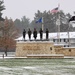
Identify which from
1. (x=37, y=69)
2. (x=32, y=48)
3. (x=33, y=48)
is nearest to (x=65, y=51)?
(x=33, y=48)

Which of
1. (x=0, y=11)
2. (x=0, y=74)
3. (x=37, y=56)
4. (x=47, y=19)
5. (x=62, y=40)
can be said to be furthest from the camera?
(x=47, y=19)

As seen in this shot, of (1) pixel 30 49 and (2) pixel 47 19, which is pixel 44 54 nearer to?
(1) pixel 30 49

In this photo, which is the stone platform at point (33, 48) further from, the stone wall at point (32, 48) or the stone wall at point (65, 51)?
the stone wall at point (65, 51)

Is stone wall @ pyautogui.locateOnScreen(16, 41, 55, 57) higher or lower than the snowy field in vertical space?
higher

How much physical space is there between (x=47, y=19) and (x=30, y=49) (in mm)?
77277

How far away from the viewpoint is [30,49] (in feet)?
144

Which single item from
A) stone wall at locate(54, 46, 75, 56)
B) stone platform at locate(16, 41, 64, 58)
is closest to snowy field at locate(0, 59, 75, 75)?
stone platform at locate(16, 41, 64, 58)

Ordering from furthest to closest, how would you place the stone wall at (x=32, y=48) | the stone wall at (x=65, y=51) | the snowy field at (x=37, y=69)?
1. the stone wall at (x=65, y=51)
2. the stone wall at (x=32, y=48)
3. the snowy field at (x=37, y=69)

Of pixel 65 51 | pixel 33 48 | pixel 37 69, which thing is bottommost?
pixel 37 69

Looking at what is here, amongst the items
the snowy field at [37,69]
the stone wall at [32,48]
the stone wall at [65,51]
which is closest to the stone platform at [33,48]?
the stone wall at [32,48]

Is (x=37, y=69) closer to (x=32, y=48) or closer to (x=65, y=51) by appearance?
(x=32, y=48)

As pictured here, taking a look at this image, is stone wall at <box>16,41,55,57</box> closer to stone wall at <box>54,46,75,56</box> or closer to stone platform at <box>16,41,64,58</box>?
stone platform at <box>16,41,64,58</box>

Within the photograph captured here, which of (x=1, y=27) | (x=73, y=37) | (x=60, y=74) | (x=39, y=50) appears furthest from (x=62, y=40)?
(x=60, y=74)

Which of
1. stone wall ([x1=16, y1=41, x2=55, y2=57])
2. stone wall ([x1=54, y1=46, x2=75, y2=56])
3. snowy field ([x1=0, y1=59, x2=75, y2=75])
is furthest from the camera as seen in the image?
stone wall ([x1=54, y1=46, x2=75, y2=56])
